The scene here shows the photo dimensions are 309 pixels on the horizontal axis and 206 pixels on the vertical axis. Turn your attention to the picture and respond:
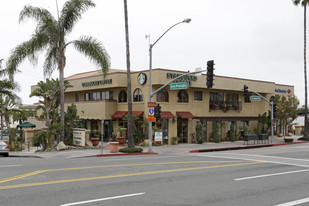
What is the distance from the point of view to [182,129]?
112ft

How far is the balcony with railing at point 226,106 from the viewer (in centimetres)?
3697

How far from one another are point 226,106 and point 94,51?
1852cm

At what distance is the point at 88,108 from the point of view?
117 feet

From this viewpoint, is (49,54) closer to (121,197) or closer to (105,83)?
(105,83)

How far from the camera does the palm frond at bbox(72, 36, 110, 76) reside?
26016mm

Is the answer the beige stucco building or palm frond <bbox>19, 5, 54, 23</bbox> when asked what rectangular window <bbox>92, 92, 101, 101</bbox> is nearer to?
the beige stucco building

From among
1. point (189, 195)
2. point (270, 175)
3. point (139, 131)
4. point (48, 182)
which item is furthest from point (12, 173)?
point (139, 131)

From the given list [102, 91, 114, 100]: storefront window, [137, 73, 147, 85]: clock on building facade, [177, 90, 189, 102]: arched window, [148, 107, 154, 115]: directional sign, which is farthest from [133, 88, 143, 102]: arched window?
[148, 107, 154, 115]: directional sign

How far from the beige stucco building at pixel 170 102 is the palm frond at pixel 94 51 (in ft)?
9.27

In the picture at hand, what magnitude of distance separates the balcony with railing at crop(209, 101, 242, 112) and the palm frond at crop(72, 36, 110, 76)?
15.0 m

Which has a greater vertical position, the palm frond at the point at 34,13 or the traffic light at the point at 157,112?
the palm frond at the point at 34,13

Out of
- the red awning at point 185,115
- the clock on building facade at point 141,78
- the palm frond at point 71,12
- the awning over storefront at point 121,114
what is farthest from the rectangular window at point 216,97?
the palm frond at point 71,12

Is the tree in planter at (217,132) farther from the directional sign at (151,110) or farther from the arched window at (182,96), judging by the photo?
the directional sign at (151,110)

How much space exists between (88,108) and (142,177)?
2442 cm
